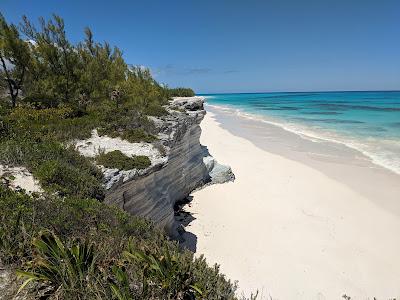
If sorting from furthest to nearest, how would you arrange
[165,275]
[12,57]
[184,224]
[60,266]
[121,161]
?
[12,57], [184,224], [121,161], [165,275], [60,266]

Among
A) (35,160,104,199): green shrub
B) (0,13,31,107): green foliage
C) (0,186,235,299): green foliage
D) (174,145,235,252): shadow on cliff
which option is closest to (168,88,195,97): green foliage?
(174,145,235,252): shadow on cliff

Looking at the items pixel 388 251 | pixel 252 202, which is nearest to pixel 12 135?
pixel 252 202

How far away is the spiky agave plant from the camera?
335 cm

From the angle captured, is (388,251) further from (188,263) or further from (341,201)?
(188,263)

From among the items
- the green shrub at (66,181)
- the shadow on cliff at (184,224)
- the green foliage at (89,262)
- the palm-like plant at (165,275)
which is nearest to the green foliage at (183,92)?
the shadow on cliff at (184,224)

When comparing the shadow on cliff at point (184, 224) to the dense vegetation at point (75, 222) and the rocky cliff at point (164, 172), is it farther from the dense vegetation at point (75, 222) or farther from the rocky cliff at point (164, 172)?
the dense vegetation at point (75, 222)

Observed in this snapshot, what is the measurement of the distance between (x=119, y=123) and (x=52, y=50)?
7094 mm

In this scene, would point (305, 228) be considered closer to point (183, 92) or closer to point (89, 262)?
point (89, 262)

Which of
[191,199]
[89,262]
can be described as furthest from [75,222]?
[191,199]

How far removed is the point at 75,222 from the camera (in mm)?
4867

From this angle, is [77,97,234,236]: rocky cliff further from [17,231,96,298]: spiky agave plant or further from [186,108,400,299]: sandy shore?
[17,231,96,298]: spiky agave plant

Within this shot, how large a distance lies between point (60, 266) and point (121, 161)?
184 inches

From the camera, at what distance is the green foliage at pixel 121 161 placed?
7.93 metres

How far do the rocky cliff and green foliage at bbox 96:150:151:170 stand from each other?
0.20 metres
